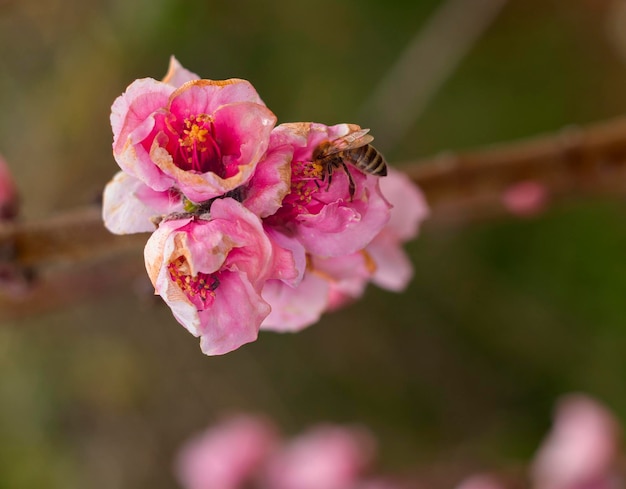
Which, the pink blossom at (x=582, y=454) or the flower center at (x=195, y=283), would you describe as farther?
the pink blossom at (x=582, y=454)

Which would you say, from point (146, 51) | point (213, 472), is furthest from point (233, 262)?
point (146, 51)

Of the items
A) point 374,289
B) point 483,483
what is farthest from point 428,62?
point 483,483

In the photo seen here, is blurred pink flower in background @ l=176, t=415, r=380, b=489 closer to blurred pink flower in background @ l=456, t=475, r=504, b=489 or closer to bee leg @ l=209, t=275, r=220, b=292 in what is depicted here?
blurred pink flower in background @ l=456, t=475, r=504, b=489

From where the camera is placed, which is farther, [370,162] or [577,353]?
[577,353]

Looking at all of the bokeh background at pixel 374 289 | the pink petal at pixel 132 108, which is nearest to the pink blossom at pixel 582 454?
the bokeh background at pixel 374 289

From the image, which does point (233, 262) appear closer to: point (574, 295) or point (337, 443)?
point (337, 443)

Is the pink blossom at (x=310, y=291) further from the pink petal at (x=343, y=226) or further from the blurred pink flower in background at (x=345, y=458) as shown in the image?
the blurred pink flower in background at (x=345, y=458)

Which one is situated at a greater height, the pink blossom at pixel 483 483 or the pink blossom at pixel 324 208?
the pink blossom at pixel 324 208
